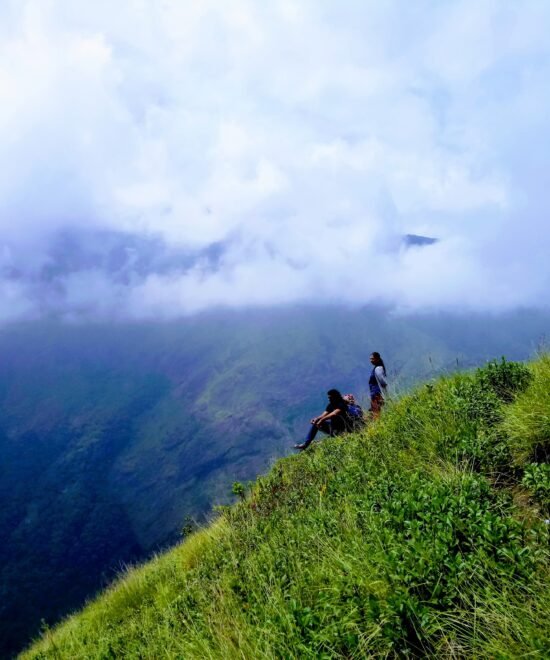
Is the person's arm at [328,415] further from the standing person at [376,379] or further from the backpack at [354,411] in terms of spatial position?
the standing person at [376,379]

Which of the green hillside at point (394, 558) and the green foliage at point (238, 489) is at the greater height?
the green hillside at point (394, 558)

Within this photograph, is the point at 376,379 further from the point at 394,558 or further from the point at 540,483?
the point at 394,558

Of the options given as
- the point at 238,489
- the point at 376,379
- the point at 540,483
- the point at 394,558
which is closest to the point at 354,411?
the point at 376,379

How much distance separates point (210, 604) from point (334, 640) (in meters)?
2.23

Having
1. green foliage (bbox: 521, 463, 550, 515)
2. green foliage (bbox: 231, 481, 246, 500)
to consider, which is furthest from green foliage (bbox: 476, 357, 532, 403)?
green foliage (bbox: 231, 481, 246, 500)

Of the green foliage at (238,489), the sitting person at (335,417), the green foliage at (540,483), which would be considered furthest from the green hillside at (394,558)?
the sitting person at (335,417)

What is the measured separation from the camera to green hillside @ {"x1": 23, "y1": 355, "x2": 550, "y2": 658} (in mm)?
3078

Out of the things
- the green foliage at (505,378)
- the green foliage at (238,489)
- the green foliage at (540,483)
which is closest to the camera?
the green foliage at (540,483)

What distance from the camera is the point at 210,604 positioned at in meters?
4.96

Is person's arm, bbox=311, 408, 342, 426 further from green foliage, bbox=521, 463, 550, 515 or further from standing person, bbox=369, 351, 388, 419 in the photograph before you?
green foliage, bbox=521, 463, 550, 515

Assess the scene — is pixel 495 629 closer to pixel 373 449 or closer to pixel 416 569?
pixel 416 569

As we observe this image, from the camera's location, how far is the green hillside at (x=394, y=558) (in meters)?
3.08

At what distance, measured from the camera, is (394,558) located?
349 cm

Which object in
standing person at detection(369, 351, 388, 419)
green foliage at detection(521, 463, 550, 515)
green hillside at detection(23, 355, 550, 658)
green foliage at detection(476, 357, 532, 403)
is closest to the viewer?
green hillside at detection(23, 355, 550, 658)
